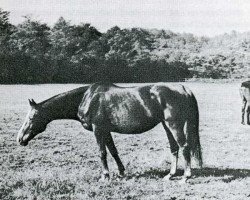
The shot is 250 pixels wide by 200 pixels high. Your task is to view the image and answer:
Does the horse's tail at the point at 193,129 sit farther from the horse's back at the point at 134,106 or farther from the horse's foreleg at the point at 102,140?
the horse's foreleg at the point at 102,140

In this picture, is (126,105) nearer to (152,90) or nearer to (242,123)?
(152,90)

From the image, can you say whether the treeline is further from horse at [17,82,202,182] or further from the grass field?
horse at [17,82,202,182]

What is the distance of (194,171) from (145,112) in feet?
4.18

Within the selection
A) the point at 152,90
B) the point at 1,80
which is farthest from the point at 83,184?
the point at 1,80

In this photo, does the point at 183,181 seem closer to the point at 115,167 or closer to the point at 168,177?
the point at 168,177

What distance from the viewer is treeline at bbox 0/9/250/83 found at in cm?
870

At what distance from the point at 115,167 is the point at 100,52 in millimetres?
4142

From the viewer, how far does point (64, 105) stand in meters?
5.34

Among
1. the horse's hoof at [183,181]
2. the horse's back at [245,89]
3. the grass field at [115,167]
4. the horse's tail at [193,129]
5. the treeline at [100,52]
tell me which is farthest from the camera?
the horse's back at [245,89]

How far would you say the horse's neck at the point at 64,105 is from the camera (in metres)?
5.34

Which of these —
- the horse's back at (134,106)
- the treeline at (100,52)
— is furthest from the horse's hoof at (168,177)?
the treeline at (100,52)

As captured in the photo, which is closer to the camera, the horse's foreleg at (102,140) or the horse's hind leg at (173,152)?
the horse's foreleg at (102,140)

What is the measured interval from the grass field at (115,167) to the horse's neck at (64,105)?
87 centimetres

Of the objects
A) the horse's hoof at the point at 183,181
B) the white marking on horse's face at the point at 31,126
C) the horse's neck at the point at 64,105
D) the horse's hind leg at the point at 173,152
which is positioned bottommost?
the horse's hoof at the point at 183,181
